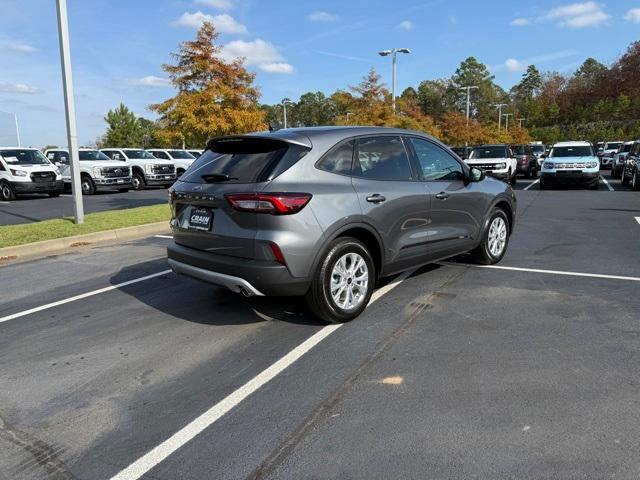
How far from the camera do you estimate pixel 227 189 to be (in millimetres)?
4176

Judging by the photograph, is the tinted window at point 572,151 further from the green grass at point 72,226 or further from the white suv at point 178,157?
the white suv at point 178,157

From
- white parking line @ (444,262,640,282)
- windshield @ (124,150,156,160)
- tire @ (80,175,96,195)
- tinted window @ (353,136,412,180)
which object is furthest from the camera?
windshield @ (124,150,156,160)

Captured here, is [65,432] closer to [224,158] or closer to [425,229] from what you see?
[224,158]

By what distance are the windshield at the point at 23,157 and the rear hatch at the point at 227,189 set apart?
58.4 ft

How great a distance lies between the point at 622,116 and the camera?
7344 centimetres

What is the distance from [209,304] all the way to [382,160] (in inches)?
91.2

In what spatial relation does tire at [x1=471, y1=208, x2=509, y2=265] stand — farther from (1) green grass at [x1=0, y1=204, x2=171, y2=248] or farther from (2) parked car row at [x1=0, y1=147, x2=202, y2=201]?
(2) parked car row at [x1=0, y1=147, x2=202, y2=201]

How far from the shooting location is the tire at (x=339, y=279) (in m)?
4.25

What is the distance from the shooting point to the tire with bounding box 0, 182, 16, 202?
18.5 m

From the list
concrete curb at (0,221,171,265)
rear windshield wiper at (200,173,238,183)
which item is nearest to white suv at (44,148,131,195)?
concrete curb at (0,221,171,265)

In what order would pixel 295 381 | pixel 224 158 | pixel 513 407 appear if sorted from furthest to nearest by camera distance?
pixel 224 158 → pixel 295 381 → pixel 513 407

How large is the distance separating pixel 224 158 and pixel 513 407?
309 centimetres

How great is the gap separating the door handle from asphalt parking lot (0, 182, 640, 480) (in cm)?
109

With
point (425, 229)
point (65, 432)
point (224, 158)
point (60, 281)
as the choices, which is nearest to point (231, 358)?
point (65, 432)
